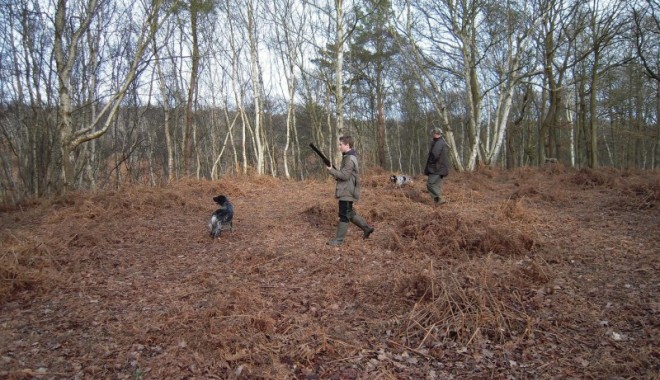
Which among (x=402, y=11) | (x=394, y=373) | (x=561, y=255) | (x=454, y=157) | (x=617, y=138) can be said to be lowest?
(x=394, y=373)

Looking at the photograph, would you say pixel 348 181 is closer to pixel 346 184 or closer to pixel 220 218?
pixel 346 184

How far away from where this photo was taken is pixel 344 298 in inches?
170

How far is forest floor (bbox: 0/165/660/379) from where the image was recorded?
3.10 meters

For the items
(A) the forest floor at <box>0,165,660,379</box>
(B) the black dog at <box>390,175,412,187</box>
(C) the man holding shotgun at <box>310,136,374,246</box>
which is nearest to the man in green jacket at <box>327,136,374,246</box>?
(C) the man holding shotgun at <box>310,136,374,246</box>

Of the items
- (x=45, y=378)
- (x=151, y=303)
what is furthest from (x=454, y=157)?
(x=45, y=378)

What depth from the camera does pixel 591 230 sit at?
20.2 ft

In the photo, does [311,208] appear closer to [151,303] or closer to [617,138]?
[151,303]

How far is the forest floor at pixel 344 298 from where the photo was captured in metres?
3.10

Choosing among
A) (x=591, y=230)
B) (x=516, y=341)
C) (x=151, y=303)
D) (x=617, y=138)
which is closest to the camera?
(x=516, y=341)

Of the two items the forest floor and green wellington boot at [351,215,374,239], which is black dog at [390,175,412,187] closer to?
the forest floor

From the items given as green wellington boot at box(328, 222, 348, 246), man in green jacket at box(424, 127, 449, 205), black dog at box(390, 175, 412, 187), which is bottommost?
green wellington boot at box(328, 222, 348, 246)

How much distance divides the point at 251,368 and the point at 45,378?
1.62 metres

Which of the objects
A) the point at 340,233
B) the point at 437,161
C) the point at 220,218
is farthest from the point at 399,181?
the point at 220,218

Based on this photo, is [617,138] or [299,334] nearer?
[299,334]
